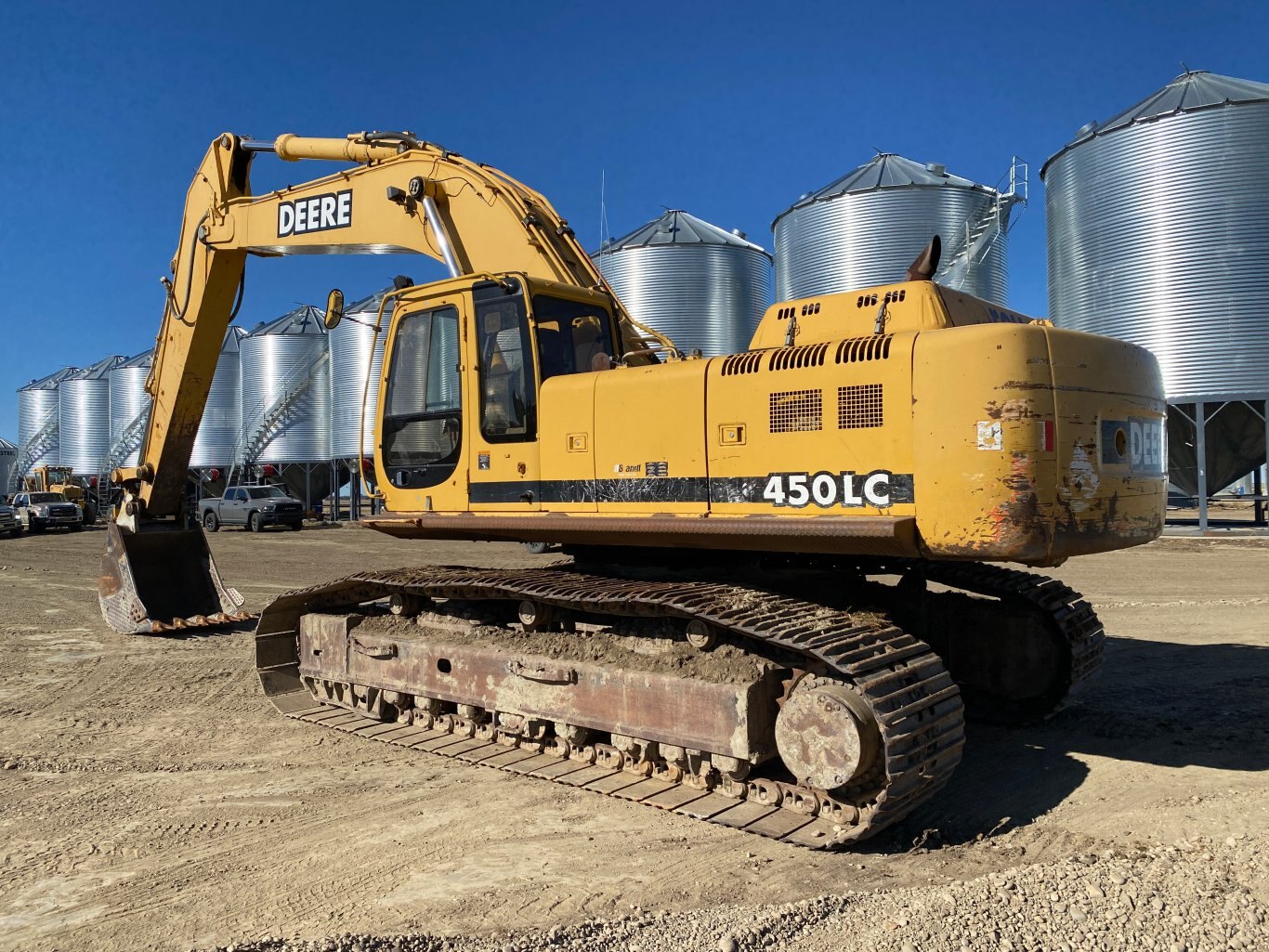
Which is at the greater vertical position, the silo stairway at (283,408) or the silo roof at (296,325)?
the silo roof at (296,325)

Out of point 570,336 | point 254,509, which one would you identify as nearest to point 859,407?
point 570,336

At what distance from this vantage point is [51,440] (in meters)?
59.5

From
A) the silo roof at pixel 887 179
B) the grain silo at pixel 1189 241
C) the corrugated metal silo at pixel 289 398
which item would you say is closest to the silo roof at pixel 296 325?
the corrugated metal silo at pixel 289 398

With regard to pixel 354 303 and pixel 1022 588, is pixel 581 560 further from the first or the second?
pixel 354 303

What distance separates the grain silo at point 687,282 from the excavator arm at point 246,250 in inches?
821

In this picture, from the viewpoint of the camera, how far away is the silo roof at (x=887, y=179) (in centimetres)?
2609

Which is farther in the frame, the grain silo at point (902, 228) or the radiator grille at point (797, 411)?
the grain silo at point (902, 228)

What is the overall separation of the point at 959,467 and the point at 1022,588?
2.47m

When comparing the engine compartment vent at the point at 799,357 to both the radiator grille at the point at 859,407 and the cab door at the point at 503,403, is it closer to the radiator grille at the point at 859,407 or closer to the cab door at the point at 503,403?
the radiator grille at the point at 859,407

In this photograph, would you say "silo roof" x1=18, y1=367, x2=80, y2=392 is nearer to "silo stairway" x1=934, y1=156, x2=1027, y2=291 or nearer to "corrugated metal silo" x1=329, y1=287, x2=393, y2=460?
"corrugated metal silo" x1=329, y1=287, x2=393, y2=460

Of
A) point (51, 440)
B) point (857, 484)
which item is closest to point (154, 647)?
point (857, 484)

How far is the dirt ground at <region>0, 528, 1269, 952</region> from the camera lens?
3.93m

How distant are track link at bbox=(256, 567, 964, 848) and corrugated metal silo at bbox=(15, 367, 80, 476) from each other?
63.6 metres

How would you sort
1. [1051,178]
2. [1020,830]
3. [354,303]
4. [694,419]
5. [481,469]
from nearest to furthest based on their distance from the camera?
[1020,830], [694,419], [481,469], [1051,178], [354,303]
